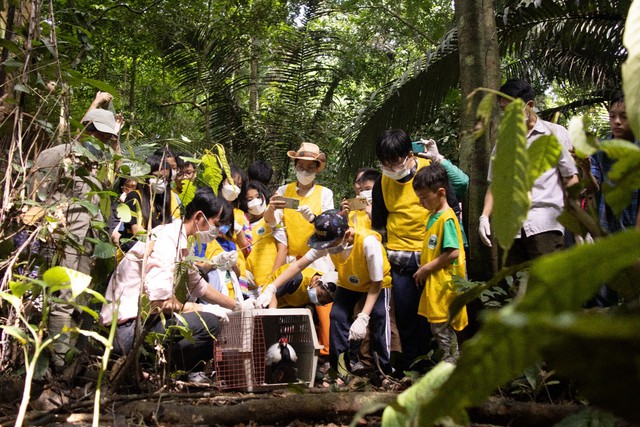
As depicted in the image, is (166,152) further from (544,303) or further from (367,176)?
(367,176)

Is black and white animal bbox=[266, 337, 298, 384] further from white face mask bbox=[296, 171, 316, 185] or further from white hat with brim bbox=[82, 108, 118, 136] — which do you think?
white face mask bbox=[296, 171, 316, 185]

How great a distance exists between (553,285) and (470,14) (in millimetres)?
3981

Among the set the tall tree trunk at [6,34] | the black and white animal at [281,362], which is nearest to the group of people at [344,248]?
the black and white animal at [281,362]

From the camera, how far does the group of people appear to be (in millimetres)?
4137

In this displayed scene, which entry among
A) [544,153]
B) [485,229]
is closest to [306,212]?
[485,229]

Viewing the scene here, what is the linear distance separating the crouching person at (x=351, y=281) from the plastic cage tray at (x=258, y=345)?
0.31m

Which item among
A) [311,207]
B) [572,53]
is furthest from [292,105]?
[311,207]

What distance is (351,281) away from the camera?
5.14m

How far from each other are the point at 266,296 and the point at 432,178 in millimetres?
1378

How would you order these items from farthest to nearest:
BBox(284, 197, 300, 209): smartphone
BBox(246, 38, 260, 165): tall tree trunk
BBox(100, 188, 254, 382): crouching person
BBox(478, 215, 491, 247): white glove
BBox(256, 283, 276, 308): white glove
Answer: BBox(246, 38, 260, 165): tall tree trunk → BBox(284, 197, 300, 209): smartphone → BBox(256, 283, 276, 308): white glove → BBox(478, 215, 491, 247): white glove → BBox(100, 188, 254, 382): crouching person

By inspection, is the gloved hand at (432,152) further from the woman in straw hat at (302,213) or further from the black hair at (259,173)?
the black hair at (259,173)

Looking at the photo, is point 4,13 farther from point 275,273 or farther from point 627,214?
point 627,214

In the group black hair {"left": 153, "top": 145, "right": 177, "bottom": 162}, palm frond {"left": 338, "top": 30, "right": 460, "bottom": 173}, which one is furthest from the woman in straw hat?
palm frond {"left": 338, "top": 30, "right": 460, "bottom": 173}

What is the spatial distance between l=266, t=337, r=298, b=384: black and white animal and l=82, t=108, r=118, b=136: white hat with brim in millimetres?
1575
